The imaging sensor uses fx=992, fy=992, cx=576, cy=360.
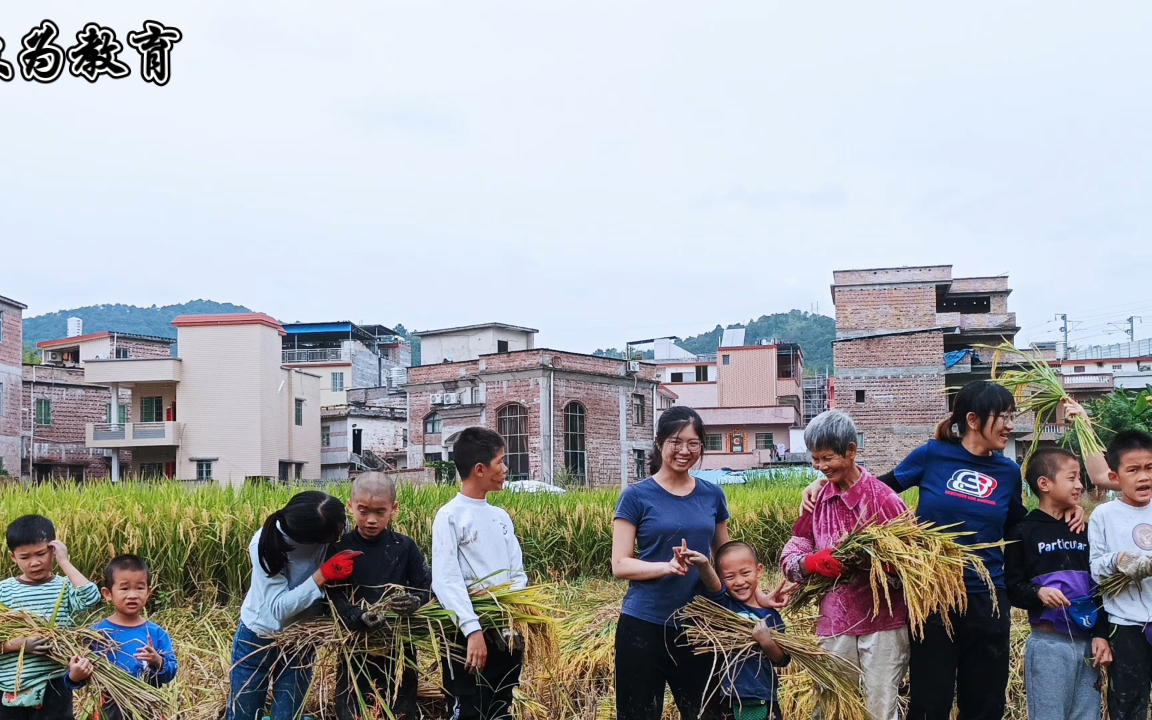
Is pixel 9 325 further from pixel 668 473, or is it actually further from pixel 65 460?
pixel 668 473

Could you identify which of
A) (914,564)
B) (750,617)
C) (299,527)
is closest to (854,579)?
(914,564)

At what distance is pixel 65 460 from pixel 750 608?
121 ft

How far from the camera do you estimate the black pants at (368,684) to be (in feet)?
12.3

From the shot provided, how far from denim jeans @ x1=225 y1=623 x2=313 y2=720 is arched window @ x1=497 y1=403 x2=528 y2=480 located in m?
28.7

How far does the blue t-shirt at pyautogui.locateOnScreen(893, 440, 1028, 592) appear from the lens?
3.81 m

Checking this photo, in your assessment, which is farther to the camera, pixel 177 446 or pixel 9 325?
pixel 177 446

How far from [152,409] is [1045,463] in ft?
117

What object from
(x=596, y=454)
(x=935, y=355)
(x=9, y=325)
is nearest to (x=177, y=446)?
(x=9, y=325)

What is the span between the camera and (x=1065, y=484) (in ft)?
12.8

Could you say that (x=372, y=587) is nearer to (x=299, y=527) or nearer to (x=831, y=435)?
Answer: (x=299, y=527)

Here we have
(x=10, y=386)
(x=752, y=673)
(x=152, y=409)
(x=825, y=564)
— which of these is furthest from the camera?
(x=152, y=409)

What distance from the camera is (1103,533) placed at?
3861 millimetres

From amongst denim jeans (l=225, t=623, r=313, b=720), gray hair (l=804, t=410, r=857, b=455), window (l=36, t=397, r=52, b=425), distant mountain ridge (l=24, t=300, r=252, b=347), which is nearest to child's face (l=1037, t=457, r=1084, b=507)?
gray hair (l=804, t=410, r=857, b=455)

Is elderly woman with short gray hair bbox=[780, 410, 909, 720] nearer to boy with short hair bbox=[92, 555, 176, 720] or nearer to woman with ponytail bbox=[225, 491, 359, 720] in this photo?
woman with ponytail bbox=[225, 491, 359, 720]
